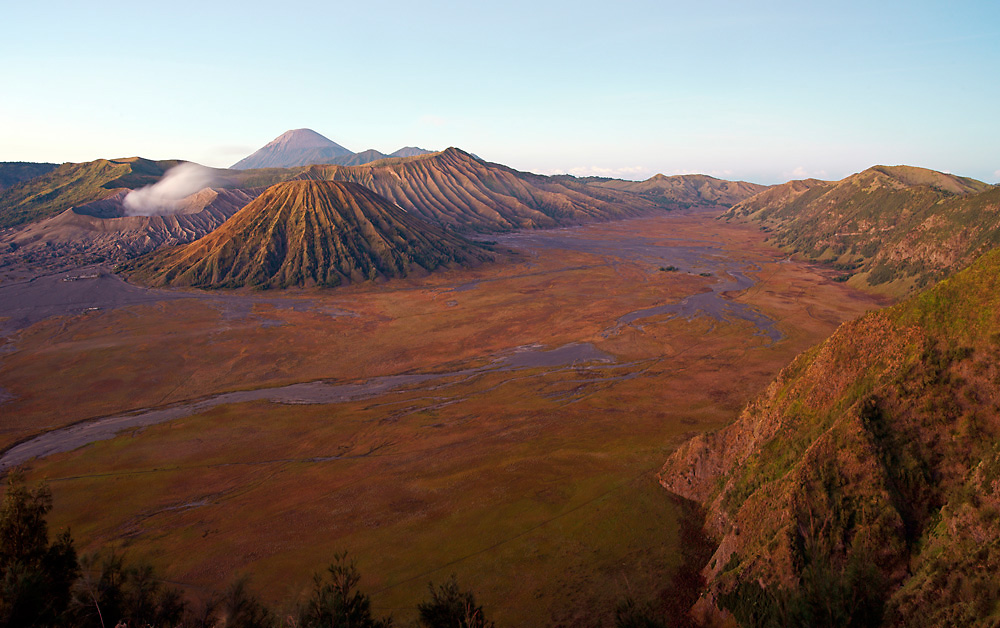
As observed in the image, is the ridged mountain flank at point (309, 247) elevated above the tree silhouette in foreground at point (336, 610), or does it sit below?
above

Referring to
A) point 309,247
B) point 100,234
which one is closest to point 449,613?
point 309,247

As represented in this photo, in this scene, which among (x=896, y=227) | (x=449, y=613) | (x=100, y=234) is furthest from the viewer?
(x=100, y=234)

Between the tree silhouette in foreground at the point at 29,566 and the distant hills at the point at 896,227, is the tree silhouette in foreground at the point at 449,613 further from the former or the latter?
the distant hills at the point at 896,227

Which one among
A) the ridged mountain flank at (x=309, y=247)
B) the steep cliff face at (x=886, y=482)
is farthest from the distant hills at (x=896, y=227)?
the ridged mountain flank at (x=309, y=247)

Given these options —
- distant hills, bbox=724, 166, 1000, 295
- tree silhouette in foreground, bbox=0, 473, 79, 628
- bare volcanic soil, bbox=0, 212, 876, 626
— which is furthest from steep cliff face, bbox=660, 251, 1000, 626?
distant hills, bbox=724, 166, 1000, 295

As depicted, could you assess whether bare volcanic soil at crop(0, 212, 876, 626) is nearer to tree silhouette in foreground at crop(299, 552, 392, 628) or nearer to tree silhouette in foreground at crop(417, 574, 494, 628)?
tree silhouette in foreground at crop(417, 574, 494, 628)

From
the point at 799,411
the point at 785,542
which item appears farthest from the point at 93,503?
the point at 799,411

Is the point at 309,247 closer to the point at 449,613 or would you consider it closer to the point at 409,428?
the point at 409,428
